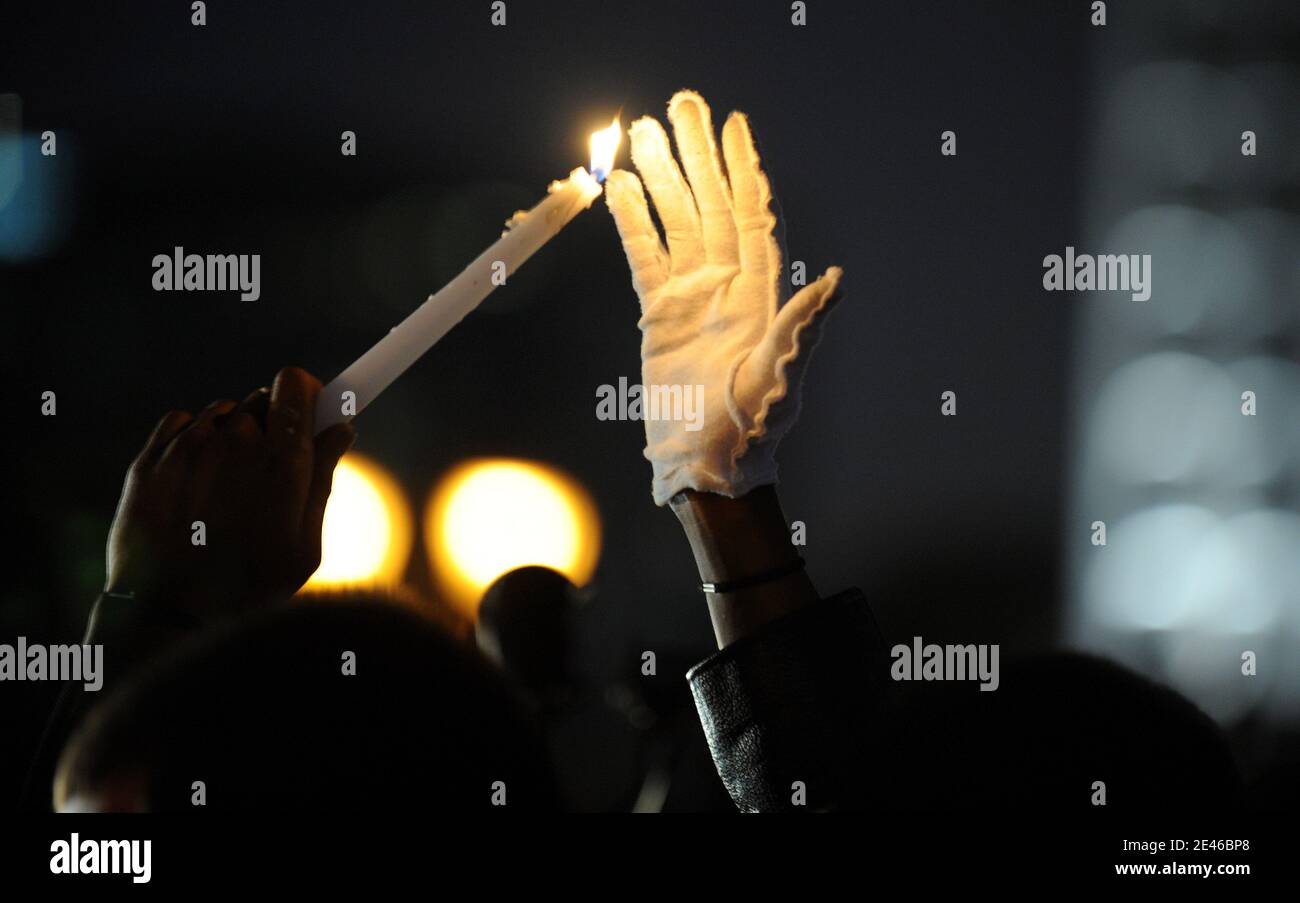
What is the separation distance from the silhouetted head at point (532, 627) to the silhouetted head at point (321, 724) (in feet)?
1.26

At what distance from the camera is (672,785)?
0.96 metres

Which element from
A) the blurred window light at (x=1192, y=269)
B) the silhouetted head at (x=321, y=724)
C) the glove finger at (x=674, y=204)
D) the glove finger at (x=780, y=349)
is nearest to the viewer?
the silhouetted head at (x=321, y=724)

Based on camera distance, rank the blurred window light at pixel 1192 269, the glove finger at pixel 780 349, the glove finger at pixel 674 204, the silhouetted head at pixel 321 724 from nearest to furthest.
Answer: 1. the silhouetted head at pixel 321 724
2. the glove finger at pixel 780 349
3. the glove finger at pixel 674 204
4. the blurred window light at pixel 1192 269

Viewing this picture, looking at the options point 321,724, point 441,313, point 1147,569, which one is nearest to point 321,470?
point 441,313

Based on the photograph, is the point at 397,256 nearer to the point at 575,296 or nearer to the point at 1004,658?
the point at 575,296

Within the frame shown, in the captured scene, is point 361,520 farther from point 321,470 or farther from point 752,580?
point 752,580

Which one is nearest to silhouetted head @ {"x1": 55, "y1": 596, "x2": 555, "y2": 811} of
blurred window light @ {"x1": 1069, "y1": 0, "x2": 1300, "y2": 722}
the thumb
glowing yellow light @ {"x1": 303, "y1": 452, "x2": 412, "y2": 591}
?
the thumb

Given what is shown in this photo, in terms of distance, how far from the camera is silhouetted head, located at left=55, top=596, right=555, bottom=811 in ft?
1.44

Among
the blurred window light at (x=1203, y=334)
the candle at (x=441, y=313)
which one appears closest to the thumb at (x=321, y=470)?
the candle at (x=441, y=313)

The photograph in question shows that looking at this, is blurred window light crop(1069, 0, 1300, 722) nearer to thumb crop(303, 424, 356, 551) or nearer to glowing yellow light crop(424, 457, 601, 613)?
glowing yellow light crop(424, 457, 601, 613)

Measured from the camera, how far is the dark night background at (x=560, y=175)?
0.89m

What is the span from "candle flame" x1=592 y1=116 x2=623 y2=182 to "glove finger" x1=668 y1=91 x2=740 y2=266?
69mm

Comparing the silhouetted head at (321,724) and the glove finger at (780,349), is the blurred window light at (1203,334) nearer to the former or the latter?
the glove finger at (780,349)

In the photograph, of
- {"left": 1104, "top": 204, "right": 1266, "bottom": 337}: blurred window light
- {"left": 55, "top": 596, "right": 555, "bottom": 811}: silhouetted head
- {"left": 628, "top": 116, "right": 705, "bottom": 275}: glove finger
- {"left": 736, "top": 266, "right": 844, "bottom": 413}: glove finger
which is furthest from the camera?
{"left": 1104, "top": 204, "right": 1266, "bottom": 337}: blurred window light
